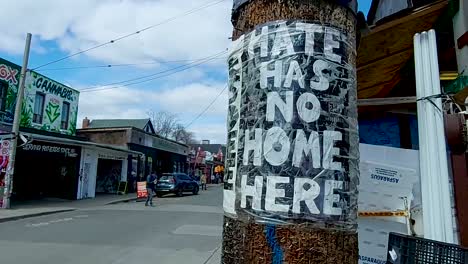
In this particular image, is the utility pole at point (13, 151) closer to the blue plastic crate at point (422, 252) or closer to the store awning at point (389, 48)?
the store awning at point (389, 48)

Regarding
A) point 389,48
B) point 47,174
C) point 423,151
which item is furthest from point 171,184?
point 423,151

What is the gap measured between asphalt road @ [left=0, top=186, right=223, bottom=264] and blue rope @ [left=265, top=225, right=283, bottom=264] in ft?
22.6

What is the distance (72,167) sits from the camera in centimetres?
2395

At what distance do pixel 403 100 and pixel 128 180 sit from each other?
29.1m

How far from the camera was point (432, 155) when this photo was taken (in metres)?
3.00

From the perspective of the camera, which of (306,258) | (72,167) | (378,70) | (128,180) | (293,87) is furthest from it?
(128,180)

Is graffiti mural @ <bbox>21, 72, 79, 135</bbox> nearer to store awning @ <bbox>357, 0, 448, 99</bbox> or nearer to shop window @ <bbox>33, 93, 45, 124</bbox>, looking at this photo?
shop window @ <bbox>33, 93, 45, 124</bbox>

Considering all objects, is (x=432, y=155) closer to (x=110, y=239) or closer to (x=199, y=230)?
(x=110, y=239)

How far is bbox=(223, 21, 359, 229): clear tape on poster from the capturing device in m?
1.58

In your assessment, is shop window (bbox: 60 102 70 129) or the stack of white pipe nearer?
the stack of white pipe

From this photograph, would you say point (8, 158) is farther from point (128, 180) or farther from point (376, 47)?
point (376, 47)

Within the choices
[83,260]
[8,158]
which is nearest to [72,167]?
[8,158]

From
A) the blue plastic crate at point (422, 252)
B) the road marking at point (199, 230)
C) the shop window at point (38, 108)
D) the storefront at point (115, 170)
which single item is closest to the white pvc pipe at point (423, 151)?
the blue plastic crate at point (422, 252)

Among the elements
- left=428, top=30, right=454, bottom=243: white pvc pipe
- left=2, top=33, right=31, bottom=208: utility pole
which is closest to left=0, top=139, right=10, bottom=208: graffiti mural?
left=2, top=33, right=31, bottom=208: utility pole
